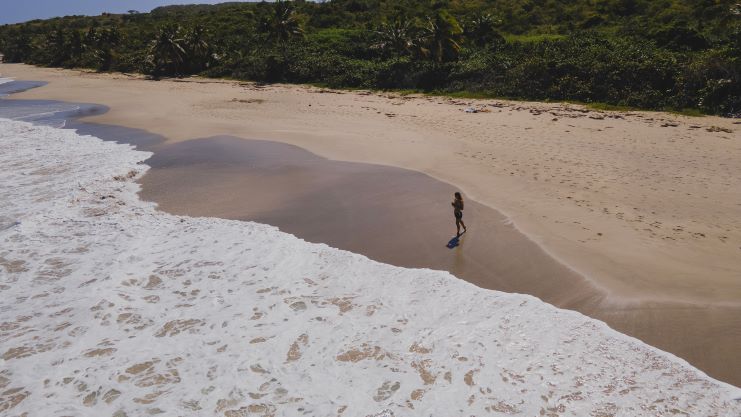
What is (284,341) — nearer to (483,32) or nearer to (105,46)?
(483,32)

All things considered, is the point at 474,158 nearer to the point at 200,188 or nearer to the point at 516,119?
the point at 516,119

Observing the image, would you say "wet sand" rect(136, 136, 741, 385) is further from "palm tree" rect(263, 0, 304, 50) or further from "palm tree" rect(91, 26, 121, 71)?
"palm tree" rect(91, 26, 121, 71)

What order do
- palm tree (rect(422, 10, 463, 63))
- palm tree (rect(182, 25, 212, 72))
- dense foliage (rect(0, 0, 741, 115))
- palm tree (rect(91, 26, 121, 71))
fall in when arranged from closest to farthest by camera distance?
dense foliage (rect(0, 0, 741, 115)) < palm tree (rect(422, 10, 463, 63)) < palm tree (rect(182, 25, 212, 72)) < palm tree (rect(91, 26, 121, 71))

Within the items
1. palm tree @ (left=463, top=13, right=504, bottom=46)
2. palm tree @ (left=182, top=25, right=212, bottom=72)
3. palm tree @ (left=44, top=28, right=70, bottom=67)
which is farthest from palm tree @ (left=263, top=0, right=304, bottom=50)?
palm tree @ (left=44, top=28, right=70, bottom=67)

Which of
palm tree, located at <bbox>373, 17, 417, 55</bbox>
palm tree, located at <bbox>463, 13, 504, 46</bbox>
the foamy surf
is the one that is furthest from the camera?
palm tree, located at <bbox>463, 13, 504, 46</bbox>

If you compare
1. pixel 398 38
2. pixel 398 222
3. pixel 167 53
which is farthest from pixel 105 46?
pixel 398 222

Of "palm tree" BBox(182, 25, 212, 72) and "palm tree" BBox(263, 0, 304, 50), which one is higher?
"palm tree" BBox(263, 0, 304, 50)
